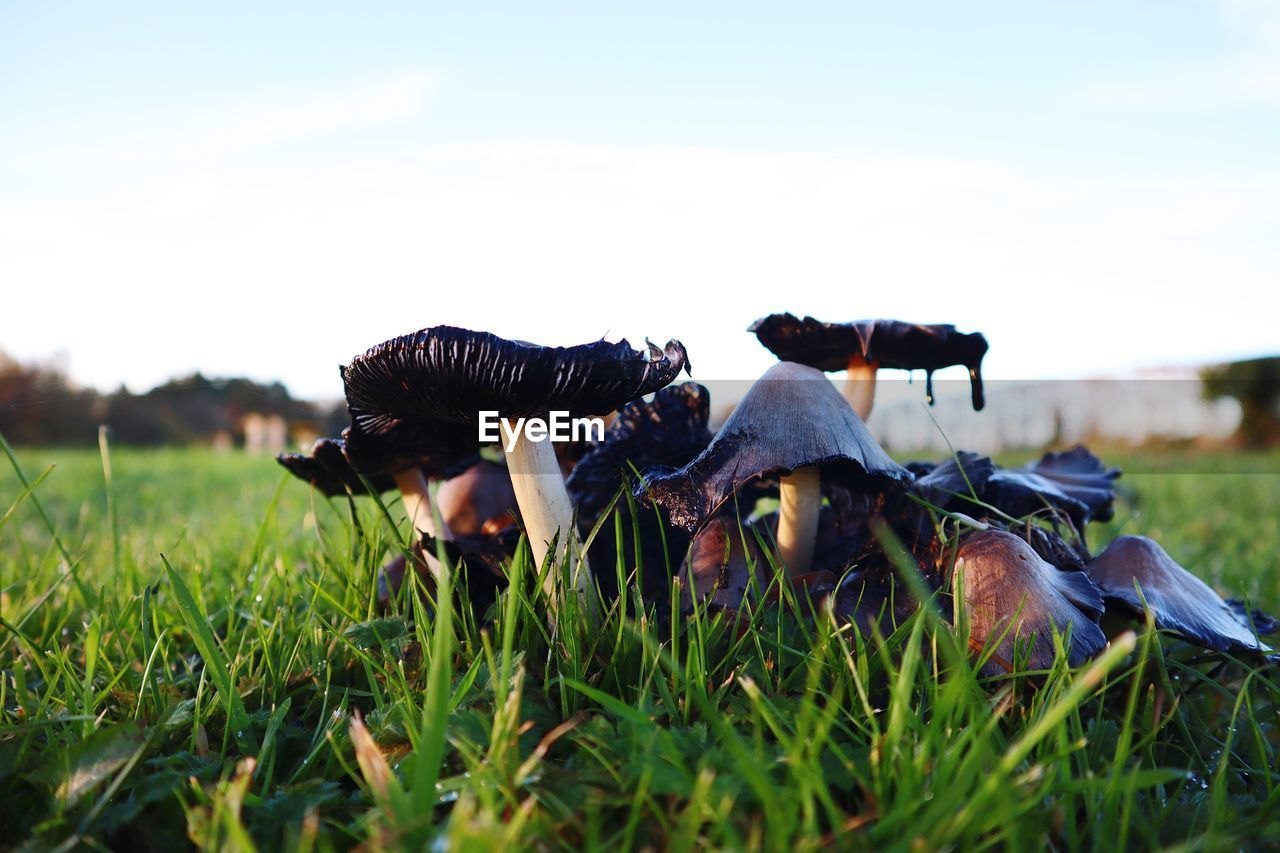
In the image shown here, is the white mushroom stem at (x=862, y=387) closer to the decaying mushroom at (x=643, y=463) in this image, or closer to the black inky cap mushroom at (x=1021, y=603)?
the decaying mushroom at (x=643, y=463)

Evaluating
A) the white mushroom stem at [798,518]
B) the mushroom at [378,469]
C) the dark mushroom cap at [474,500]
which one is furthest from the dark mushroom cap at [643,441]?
the dark mushroom cap at [474,500]

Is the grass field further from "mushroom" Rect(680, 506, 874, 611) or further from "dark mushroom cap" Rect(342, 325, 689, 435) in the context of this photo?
"dark mushroom cap" Rect(342, 325, 689, 435)

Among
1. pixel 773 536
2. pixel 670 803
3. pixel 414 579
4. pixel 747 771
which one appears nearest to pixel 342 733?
pixel 414 579

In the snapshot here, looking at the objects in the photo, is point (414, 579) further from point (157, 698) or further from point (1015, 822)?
point (1015, 822)

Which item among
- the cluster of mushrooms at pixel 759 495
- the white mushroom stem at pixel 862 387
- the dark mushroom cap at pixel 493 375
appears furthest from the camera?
the white mushroom stem at pixel 862 387

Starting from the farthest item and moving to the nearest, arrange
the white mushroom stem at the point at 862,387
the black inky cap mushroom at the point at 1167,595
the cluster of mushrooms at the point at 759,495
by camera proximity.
Answer: 1. the white mushroom stem at the point at 862,387
2. the black inky cap mushroom at the point at 1167,595
3. the cluster of mushrooms at the point at 759,495

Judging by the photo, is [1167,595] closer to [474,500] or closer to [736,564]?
[736,564]

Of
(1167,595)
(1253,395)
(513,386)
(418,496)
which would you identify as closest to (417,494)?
(418,496)
